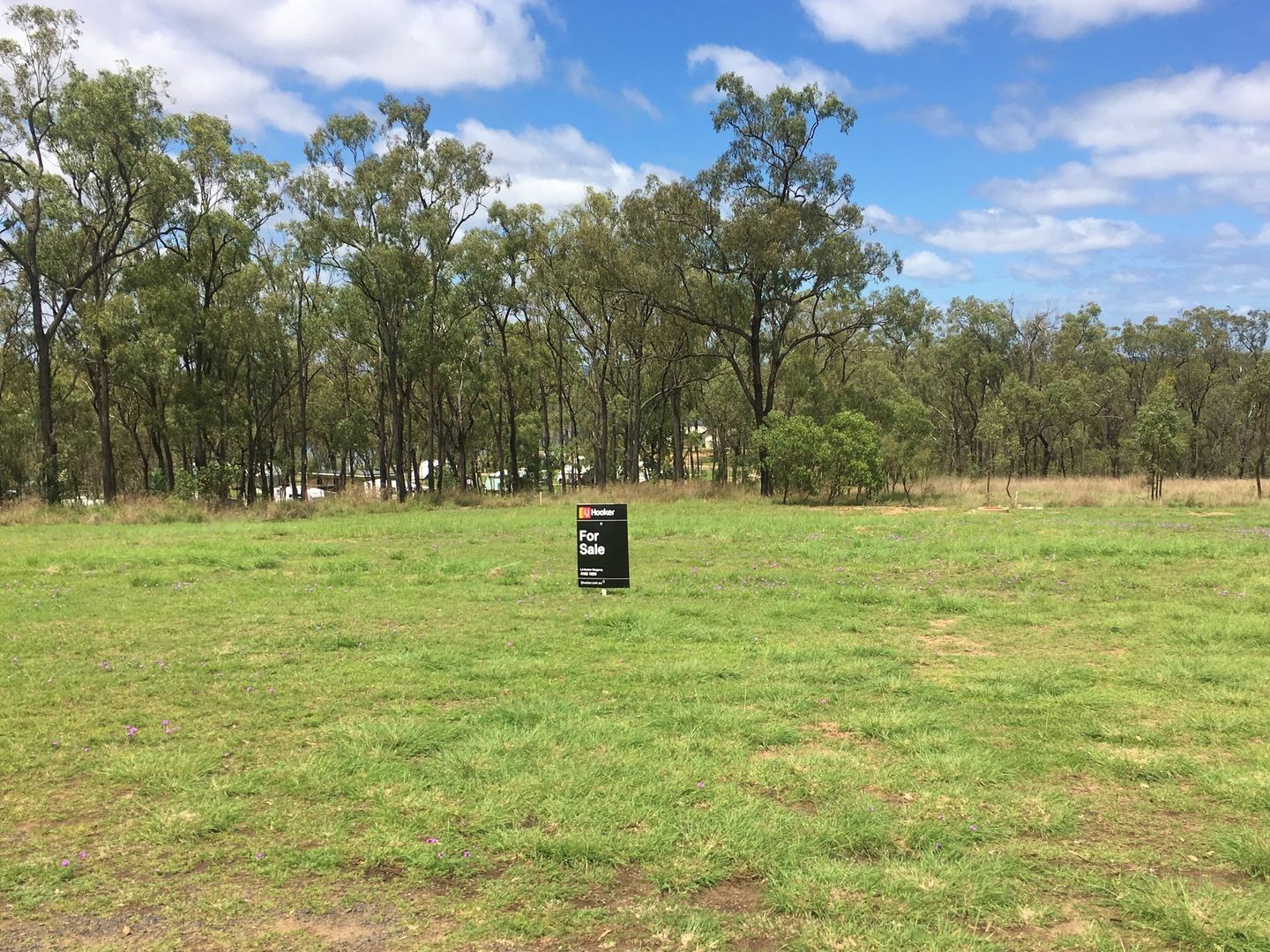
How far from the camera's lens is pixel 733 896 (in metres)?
3.35

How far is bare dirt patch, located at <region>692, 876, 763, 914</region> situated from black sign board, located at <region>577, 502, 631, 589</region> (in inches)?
280

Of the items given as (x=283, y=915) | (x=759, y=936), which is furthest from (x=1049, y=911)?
(x=283, y=915)

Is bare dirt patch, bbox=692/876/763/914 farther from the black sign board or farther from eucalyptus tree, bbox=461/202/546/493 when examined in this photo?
eucalyptus tree, bbox=461/202/546/493

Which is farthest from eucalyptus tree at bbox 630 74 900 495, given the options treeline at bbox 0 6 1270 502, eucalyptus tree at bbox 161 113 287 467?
eucalyptus tree at bbox 161 113 287 467

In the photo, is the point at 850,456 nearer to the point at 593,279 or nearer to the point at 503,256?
the point at 593,279

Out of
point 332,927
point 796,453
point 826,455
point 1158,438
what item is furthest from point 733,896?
point 1158,438

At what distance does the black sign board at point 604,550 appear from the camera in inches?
Result: 419

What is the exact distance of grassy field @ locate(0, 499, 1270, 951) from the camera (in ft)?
10.5

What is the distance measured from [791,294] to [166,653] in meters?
31.8

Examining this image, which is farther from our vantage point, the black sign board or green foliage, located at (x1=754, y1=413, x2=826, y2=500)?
green foliage, located at (x1=754, y1=413, x2=826, y2=500)

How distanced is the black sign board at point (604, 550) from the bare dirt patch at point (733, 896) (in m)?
7.10

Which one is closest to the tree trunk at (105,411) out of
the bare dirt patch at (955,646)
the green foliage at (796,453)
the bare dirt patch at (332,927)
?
the green foliage at (796,453)

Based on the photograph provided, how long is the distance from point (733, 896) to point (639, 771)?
1.26 meters

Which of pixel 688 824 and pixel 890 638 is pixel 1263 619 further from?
pixel 688 824
